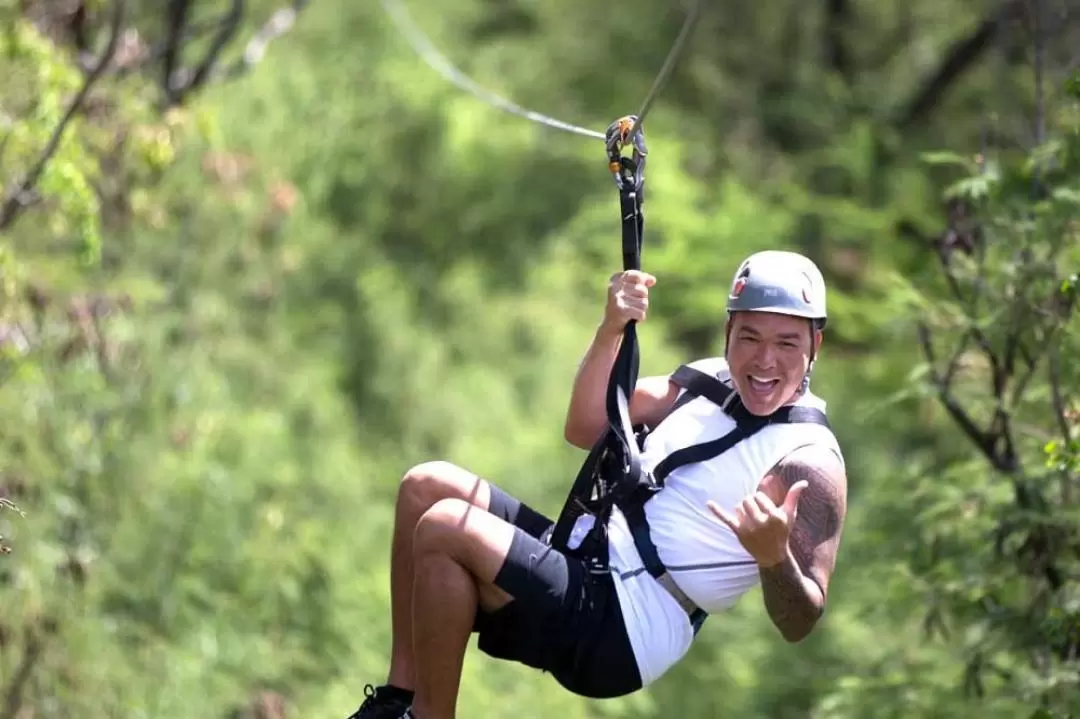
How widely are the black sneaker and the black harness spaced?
49 cm

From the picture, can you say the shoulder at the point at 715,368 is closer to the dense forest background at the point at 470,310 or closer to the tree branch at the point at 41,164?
the dense forest background at the point at 470,310

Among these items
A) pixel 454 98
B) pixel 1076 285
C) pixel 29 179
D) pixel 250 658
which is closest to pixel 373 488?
pixel 250 658

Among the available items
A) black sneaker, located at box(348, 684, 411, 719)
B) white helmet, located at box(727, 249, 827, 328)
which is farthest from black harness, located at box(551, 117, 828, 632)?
black sneaker, located at box(348, 684, 411, 719)

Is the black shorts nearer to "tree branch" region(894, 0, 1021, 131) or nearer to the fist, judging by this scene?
the fist

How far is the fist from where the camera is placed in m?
3.87

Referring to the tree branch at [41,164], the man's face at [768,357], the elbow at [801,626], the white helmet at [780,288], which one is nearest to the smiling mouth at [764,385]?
the man's face at [768,357]

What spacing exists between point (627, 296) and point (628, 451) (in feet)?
1.16

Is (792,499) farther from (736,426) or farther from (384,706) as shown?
(384,706)

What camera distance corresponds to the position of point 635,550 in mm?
3852

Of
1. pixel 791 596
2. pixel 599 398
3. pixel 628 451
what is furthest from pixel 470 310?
pixel 791 596

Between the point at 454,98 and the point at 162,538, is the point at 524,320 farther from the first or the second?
the point at 162,538

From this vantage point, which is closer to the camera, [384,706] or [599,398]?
[384,706]

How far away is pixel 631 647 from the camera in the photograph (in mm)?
3811

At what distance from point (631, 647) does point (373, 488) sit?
9.07 metres
